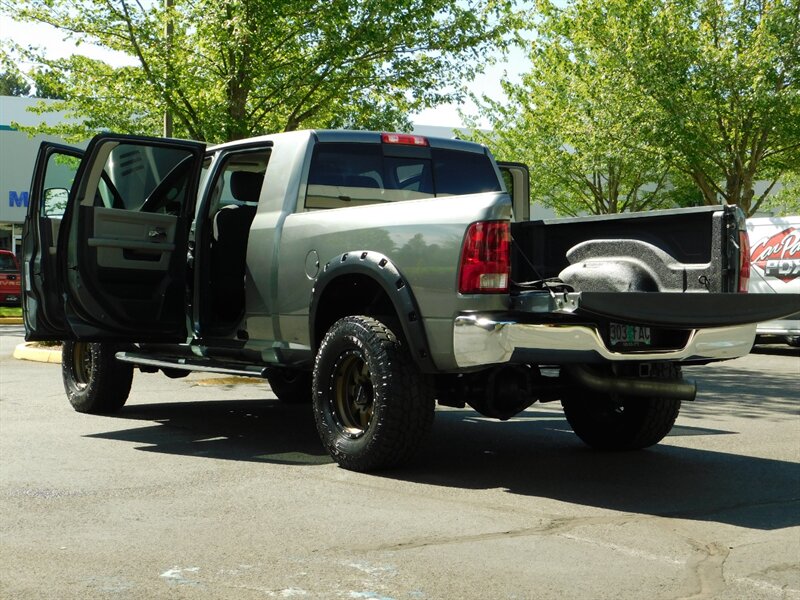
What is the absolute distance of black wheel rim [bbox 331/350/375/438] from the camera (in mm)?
6980

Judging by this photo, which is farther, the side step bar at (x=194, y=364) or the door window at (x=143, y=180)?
the door window at (x=143, y=180)

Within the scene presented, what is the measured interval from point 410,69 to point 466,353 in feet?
39.7

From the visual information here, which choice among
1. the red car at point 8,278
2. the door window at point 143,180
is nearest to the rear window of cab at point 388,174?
the door window at point 143,180

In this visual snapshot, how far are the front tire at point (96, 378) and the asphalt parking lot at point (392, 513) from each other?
0.54ft

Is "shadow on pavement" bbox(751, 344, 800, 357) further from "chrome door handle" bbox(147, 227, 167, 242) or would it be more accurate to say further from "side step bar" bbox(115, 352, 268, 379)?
"chrome door handle" bbox(147, 227, 167, 242)

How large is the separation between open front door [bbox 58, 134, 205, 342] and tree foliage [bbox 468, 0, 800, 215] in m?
17.6

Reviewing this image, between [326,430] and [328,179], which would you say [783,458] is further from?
[328,179]

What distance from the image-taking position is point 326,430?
7.12 m

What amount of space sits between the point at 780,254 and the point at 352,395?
1359 centimetres

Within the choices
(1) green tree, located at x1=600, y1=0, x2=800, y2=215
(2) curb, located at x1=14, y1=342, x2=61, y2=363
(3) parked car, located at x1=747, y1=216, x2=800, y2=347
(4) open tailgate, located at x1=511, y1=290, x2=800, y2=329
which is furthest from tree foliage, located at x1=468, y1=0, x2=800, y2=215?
(4) open tailgate, located at x1=511, y1=290, x2=800, y2=329

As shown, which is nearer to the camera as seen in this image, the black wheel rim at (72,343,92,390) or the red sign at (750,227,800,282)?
the black wheel rim at (72,343,92,390)

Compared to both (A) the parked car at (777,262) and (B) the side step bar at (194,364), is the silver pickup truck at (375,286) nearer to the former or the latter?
(B) the side step bar at (194,364)

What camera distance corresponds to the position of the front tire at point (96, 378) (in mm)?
9391

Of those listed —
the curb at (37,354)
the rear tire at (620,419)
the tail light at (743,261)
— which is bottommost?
the curb at (37,354)
